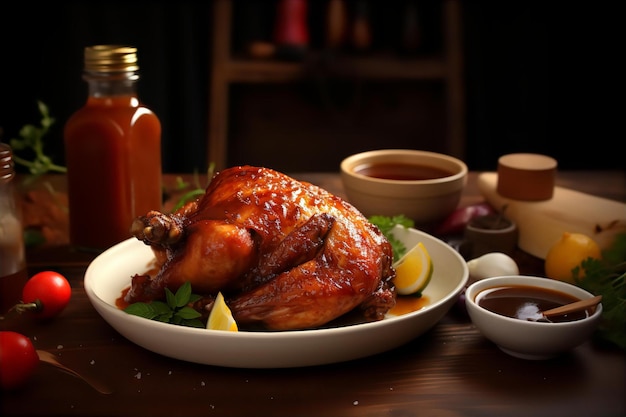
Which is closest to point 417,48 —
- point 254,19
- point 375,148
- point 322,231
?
point 375,148

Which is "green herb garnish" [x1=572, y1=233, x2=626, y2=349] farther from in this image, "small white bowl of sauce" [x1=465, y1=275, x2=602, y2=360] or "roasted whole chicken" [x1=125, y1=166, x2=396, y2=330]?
"roasted whole chicken" [x1=125, y1=166, x2=396, y2=330]

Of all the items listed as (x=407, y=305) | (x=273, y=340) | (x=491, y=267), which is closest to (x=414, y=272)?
(x=407, y=305)

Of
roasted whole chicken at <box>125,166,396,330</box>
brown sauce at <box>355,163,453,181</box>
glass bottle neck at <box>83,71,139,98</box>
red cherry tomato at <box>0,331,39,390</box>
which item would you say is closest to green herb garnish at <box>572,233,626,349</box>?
roasted whole chicken at <box>125,166,396,330</box>

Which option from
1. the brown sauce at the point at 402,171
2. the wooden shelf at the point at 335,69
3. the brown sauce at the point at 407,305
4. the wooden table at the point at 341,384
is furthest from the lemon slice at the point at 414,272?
the wooden shelf at the point at 335,69

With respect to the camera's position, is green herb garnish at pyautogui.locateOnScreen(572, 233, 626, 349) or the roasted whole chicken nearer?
the roasted whole chicken

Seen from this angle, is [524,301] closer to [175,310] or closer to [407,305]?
[407,305]

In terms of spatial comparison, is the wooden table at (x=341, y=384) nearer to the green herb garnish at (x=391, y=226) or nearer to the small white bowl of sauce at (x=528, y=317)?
the small white bowl of sauce at (x=528, y=317)

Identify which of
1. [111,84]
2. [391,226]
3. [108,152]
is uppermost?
[111,84]
